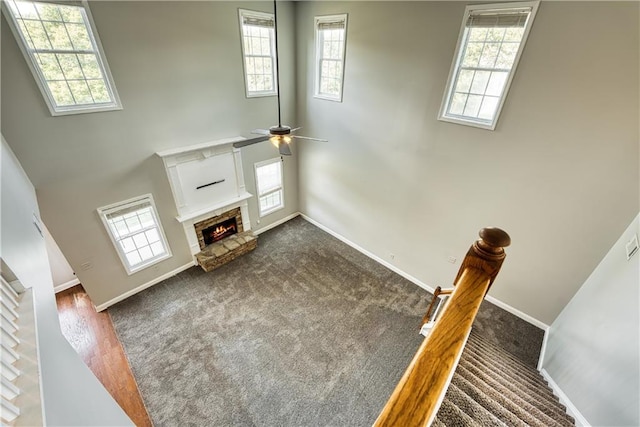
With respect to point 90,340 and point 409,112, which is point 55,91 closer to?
point 90,340

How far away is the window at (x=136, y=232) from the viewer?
14.1 ft

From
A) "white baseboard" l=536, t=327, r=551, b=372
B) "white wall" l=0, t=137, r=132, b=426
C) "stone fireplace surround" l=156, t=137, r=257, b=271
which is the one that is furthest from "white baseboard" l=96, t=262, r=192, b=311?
"white baseboard" l=536, t=327, r=551, b=372

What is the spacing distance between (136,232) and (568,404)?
649cm

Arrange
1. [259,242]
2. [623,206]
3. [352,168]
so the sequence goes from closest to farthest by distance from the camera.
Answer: [623,206], [352,168], [259,242]

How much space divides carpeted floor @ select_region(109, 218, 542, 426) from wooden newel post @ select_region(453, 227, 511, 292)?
2.81 meters

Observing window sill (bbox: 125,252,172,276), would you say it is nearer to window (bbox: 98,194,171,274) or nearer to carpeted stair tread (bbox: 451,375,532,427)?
window (bbox: 98,194,171,274)

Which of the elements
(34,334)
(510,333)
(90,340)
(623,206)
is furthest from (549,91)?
(90,340)

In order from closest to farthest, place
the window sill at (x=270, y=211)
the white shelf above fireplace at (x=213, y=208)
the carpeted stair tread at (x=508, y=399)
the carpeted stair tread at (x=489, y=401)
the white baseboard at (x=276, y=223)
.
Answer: the carpeted stair tread at (x=489, y=401)
the carpeted stair tread at (x=508, y=399)
the white shelf above fireplace at (x=213, y=208)
the window sill at (x=270, y=211)
the white baseboard at (x=276, y=223)

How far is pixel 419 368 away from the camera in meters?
1.22

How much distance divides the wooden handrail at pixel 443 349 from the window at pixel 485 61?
2.74 m

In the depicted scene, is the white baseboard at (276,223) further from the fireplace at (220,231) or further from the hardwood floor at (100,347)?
the hardwood floor at (100,347)

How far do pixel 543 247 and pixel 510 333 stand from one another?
1.57 meters

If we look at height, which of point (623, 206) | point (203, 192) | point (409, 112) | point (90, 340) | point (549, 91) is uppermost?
point (549, 91)

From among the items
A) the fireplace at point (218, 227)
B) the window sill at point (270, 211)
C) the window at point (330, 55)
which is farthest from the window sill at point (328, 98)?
the fireplace at point (218, 227)
